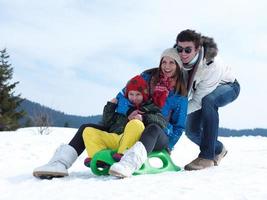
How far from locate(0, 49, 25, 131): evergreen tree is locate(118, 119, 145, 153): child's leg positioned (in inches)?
1151

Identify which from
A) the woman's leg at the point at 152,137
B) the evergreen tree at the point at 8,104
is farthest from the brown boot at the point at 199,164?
the evergreen tree at the point at 8,104

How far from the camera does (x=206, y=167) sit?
4.95 metres

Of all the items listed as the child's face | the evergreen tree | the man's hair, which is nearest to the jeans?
the man's hair

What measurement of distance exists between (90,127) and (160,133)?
0.69m

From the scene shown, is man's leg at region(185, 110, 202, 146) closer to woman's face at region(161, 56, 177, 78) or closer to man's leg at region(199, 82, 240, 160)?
man's leg at region(199, 82, 240, 160)

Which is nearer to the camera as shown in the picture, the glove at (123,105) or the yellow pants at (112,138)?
the yellow pants at (112,138)

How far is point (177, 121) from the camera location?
16.3 ft

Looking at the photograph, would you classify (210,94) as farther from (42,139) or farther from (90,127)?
(42,139)

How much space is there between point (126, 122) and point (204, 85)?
94cm

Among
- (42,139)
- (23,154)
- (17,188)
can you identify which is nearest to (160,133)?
(17,188)

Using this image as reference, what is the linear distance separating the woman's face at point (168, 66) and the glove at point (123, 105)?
1.59 feet

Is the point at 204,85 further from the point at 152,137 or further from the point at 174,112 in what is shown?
the point at 152,137

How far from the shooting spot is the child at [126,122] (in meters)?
4.50

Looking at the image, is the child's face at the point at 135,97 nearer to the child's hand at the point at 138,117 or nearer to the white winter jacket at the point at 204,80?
the child's hand at the point at 138,117
